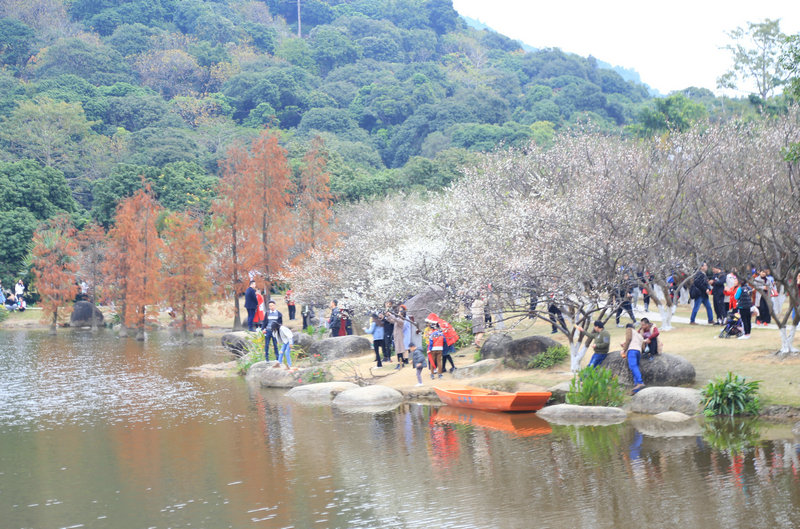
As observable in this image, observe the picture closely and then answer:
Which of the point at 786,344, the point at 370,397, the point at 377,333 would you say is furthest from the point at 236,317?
the point at 786,344

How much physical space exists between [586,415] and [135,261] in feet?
104

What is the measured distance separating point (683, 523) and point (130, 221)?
38.8 metres

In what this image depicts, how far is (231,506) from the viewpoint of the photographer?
43.8 ft

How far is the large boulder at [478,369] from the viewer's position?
77.7 ft

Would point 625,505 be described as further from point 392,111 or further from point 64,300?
point 392,111

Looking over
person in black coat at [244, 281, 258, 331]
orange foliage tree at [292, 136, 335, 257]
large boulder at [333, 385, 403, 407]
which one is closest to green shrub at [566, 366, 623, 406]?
large boulder at [333, 385, 403, 407]

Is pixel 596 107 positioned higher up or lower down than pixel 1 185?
higher up

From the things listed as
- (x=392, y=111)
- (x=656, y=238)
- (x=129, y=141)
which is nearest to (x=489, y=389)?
(x=656, y=238)

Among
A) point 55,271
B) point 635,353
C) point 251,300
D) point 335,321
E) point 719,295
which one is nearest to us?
point 635,353

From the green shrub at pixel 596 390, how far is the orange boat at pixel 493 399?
0.85 metres

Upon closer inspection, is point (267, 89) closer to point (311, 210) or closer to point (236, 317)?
point (311, 210)

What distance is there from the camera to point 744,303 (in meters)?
22.8

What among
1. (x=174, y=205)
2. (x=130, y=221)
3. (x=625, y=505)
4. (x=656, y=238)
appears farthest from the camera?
(x=174, y=205)

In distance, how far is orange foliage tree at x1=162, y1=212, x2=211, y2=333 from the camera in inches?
1633
